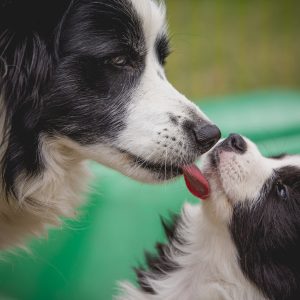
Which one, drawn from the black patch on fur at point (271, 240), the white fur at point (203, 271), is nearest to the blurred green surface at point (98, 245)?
the white fur at point (203, 271)

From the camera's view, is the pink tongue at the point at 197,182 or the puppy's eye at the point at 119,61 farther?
the pink tongue at the point at 197,182

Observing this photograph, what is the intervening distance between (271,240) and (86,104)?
94 centimetres

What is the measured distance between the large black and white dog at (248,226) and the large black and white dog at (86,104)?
18cm

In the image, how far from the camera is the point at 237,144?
2518 millimetres

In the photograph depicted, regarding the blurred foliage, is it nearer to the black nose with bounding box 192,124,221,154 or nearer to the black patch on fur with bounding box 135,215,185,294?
the black patch on fur with bounding box 135,215,185,294

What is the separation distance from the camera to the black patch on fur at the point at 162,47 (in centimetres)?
257

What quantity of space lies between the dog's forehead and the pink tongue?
57 centimetres

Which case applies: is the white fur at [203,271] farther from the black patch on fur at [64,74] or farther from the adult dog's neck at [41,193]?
the black patch on fur at [64,74]

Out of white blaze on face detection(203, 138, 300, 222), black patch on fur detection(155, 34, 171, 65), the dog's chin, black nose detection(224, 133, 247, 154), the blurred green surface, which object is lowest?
the blurred green surface

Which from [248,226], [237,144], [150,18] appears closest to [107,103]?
[150,18]

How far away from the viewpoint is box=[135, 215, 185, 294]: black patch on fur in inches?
109

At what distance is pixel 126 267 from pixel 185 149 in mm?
1065

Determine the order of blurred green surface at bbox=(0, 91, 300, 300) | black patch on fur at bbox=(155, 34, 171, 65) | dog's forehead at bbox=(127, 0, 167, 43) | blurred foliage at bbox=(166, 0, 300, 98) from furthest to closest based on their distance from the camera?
blurred foliage at bbox=(166, 0, 300, 98), blurred green surface at bbox=(0, 91, 300, 300), black patch on fur at bbox=(155, 34, 171, 65), dog's forehead at bbox=(127, 0, 167, 43)

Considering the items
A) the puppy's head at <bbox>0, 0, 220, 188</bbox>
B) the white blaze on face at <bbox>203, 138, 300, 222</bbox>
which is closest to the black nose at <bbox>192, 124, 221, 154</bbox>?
the puppy's head at <bbox>0, 0, 220, 188</bbox>
